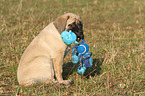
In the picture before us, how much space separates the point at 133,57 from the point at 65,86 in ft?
8.30

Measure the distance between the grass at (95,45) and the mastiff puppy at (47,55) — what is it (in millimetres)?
212

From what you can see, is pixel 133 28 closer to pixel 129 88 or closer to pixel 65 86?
pixel 129 88

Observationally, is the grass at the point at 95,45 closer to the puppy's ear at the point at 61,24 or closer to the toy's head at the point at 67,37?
the toy's head at the point at 67,37

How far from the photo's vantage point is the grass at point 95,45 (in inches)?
183

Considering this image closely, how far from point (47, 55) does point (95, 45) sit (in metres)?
2.67

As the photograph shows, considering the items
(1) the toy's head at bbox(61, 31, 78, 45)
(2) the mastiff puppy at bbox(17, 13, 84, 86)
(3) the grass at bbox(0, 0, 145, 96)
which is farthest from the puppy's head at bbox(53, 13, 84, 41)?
(3) the grass at bbox(0, 0, 145, 96)

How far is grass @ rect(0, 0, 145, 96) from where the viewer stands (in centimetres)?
466

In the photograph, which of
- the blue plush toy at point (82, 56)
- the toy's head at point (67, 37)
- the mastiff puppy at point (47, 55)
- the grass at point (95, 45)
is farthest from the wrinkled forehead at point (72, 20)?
the grass at point (95, 45)

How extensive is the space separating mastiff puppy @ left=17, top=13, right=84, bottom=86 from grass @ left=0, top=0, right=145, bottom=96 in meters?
0.21

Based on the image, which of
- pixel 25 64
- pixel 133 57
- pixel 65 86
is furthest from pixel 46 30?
pixel 133 57

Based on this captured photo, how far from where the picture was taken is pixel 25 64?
462cm

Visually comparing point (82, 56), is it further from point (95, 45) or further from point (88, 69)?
point (95, 45)

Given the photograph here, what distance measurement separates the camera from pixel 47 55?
4645 mm

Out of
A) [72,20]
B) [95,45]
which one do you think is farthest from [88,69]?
[72,20]
